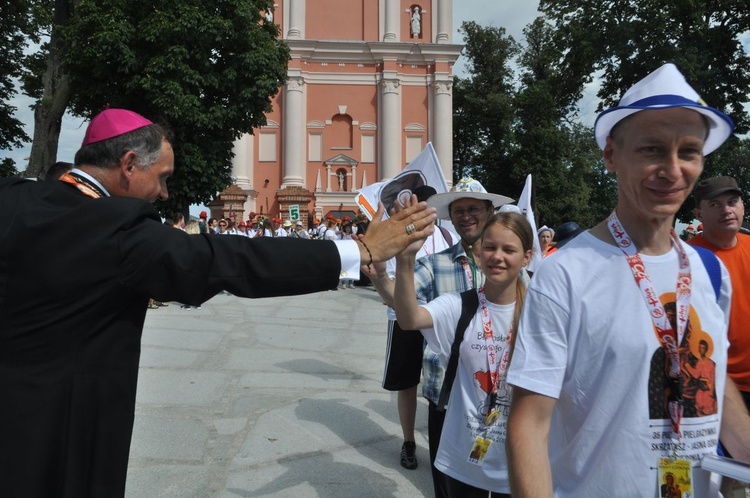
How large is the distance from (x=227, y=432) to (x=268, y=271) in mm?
3529

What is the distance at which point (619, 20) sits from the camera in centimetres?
2755

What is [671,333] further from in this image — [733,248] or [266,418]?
[266,418]

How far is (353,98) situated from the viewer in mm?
43844

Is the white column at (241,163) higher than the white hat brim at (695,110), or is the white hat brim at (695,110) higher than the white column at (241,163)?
the white column at (241,163)

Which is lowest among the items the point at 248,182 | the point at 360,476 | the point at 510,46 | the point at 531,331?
the point at 360,476

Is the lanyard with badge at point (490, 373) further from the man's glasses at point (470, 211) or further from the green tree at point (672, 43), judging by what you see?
the green tree at point (672, 43)

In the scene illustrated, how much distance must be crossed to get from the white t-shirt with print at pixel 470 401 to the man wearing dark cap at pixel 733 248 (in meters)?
1.70

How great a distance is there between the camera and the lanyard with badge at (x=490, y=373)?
9.16 feet

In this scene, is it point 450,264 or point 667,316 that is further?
point 450,264

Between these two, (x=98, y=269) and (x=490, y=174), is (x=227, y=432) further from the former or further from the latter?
(x=490, y=174)

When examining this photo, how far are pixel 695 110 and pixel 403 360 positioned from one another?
3225mm

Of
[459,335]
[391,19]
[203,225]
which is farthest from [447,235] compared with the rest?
[391,19]

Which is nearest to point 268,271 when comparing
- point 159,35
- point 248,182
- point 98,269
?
point 98,269

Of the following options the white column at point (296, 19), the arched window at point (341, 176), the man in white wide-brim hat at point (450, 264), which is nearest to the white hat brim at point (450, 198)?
the man in white wide-brim hat at point (450, 264)
